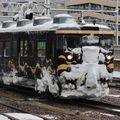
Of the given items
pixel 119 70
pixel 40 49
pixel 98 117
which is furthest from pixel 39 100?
pixel 119 70

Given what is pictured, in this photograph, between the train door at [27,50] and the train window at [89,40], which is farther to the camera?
the train door at [27,50]

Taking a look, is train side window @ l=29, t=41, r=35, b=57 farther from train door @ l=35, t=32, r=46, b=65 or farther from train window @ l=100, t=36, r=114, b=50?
train window @ l=100, t=36, r=114, b=50

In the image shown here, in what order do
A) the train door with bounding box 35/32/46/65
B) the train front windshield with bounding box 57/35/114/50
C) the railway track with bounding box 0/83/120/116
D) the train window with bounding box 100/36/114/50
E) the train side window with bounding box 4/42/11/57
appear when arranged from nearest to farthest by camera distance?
the railway track with bounding box 0/83/120/116, the train front windshield with bounding box 57/35/114/50, the train window with bounding box 100/36/114/50, the train door with bounding box 35/32/46/65, the train side window with bounding box 4/42/11/57

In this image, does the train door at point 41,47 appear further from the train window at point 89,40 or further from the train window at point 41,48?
the train window at point 89,40

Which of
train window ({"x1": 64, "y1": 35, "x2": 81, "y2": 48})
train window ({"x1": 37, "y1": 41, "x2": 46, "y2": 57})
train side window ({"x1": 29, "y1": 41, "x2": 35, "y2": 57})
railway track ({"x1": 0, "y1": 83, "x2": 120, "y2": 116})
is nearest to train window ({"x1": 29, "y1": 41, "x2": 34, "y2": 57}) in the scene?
train side window ({"x1": 29, "y1": 41, "x2": 35, "y2": 57})

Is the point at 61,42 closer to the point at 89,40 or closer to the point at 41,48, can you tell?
the point at 89,40

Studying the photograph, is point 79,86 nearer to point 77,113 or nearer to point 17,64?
point 77,113

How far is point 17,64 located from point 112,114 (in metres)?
6.68

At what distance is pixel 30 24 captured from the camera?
2012cm

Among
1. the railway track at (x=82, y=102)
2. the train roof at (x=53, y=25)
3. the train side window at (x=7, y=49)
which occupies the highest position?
the train roof at (x=53, y=25)

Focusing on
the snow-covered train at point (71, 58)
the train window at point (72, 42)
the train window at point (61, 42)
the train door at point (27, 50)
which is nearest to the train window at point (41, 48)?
the snow-covered train at point (71, 58)

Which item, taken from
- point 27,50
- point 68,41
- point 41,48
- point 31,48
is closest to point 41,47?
point 41,48

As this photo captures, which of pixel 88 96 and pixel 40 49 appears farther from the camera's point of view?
pixel 40 49

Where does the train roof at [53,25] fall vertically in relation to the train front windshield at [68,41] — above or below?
above
